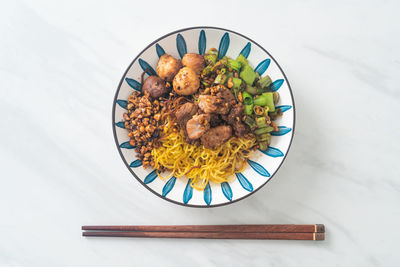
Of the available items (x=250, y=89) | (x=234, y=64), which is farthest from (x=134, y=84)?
(x=250, y=89)

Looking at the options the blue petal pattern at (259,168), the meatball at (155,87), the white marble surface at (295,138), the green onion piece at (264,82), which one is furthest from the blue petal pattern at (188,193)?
the green onion piece at (264,82)

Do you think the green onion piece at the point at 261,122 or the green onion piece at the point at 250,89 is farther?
the green onion piece at the point at 250,89

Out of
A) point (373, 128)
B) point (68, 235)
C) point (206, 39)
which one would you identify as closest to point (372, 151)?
point (373, 128)

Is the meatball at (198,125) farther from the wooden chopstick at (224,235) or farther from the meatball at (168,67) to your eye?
the wooden chopstick at (224,235)

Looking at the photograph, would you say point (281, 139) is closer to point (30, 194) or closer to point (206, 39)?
point (206, 39)

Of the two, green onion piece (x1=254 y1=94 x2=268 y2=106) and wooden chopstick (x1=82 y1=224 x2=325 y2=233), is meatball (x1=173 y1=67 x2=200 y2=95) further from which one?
wooden chopstick (x1=82 y1=224 x2=325 y2=233)
